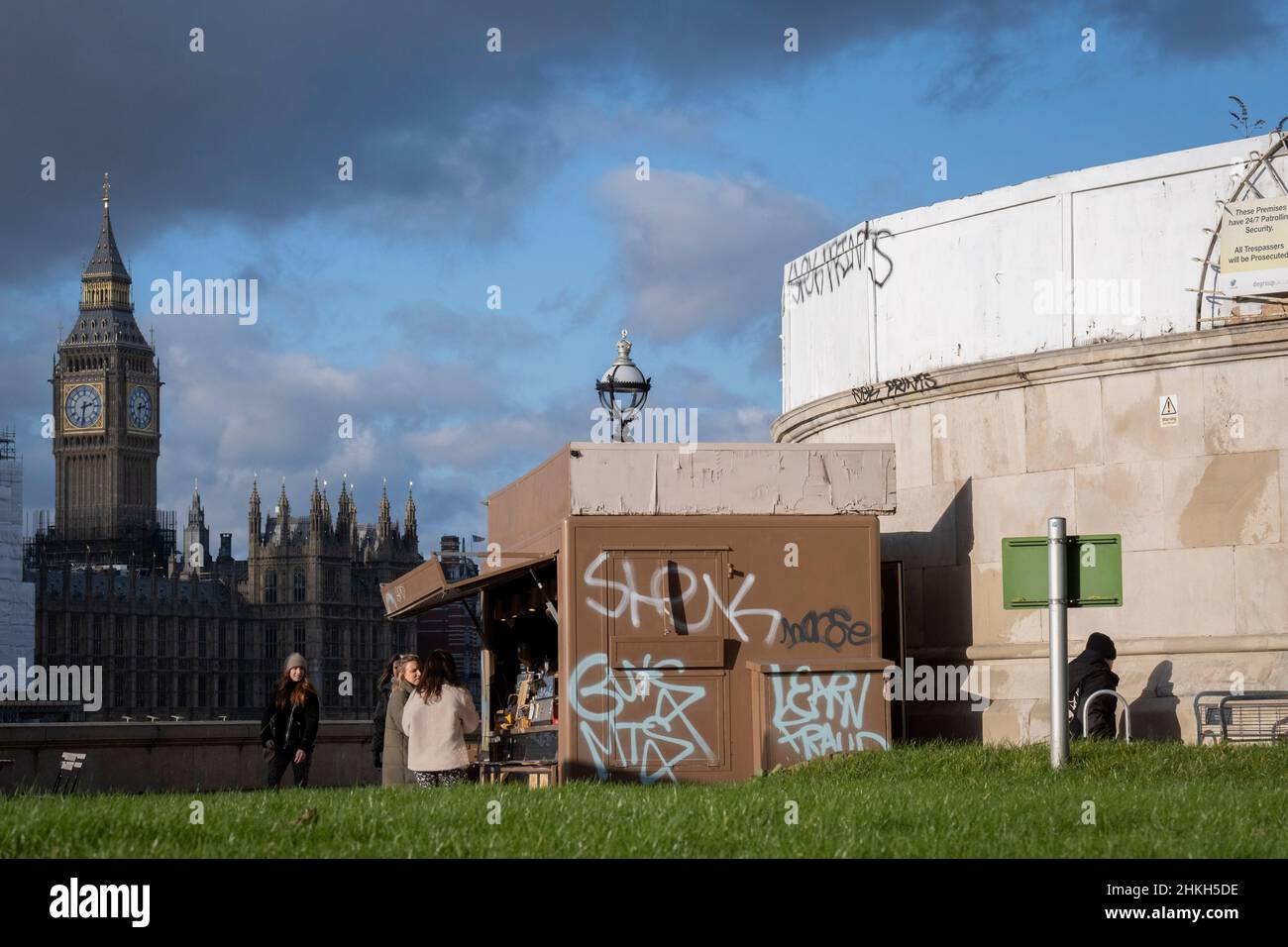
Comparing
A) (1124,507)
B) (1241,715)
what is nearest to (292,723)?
(1124,507)

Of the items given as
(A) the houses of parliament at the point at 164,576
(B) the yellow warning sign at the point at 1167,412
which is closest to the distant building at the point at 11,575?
(A) the houses of parliament at the point at 164,576

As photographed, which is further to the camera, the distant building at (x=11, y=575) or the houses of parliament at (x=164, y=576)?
the houses of parliament at (x=164, y=576)

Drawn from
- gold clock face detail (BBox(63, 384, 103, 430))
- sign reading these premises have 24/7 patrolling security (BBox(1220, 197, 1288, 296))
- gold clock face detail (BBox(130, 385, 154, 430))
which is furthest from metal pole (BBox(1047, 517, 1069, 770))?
gold clock face detail (BBox(130, 385, 154, 430))

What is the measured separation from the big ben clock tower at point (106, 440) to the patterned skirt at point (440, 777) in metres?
166

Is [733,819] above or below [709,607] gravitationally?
below

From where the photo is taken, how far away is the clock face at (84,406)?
181 m

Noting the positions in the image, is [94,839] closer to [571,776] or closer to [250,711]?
[571,776]

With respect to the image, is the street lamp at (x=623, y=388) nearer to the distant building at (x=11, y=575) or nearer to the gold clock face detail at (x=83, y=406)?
the distant building at (x=11, y=575)

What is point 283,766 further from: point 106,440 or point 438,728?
point 106,440

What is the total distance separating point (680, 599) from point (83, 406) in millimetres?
176236

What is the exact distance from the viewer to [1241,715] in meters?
14.5

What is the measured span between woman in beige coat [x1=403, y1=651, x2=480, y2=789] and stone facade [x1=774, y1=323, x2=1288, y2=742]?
554 cm

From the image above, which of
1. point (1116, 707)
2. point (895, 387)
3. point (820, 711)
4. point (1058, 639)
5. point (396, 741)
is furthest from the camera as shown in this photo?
point (895, 387)
